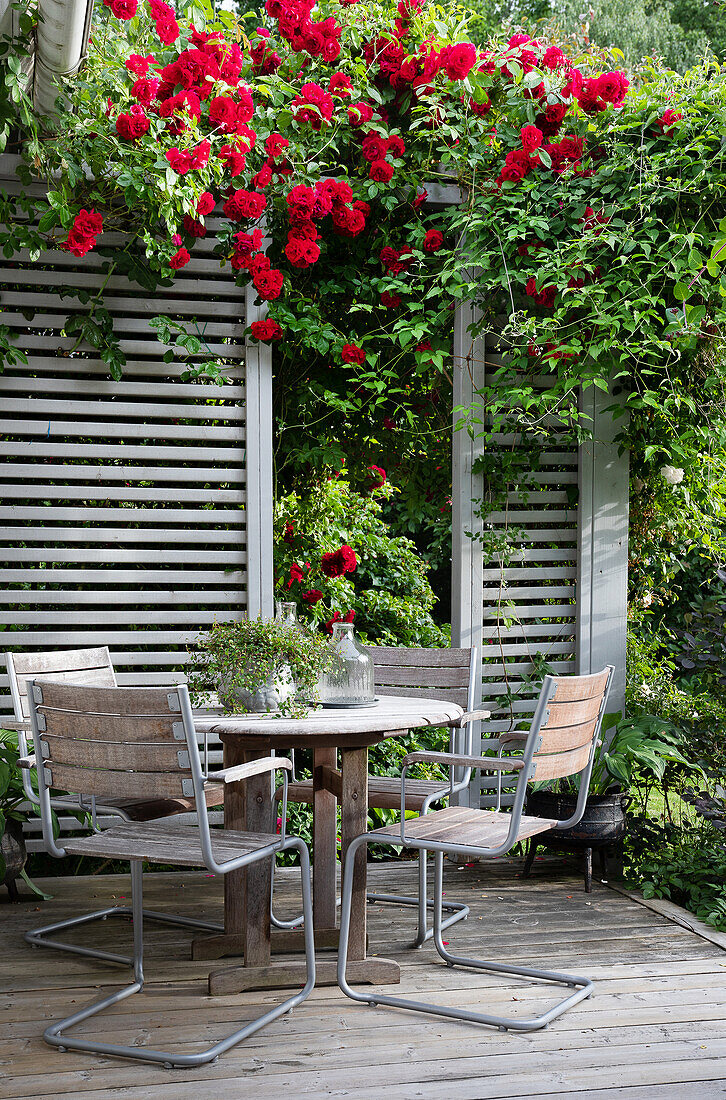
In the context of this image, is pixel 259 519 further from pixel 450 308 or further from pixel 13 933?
pixel 13 933

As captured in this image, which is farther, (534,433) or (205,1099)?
(534,433)

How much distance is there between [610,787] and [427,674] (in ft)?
3.12

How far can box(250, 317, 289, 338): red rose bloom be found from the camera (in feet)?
14.5

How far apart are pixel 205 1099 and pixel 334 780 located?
1.09 metres

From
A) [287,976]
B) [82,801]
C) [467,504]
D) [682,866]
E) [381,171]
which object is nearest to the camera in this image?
[287,976]

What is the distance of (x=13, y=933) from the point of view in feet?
11.9

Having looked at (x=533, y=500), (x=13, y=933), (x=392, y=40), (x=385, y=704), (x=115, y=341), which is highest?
(x=392, y=40)

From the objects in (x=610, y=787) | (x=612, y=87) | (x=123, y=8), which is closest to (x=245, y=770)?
(x=610, y=787)

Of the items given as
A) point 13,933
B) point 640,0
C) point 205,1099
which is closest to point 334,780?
point 205,1099

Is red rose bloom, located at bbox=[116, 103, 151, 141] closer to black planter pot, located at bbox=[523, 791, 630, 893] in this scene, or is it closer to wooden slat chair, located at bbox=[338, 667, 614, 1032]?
wooden slat chair, located at bbox=[338, 667, 614, 1032]

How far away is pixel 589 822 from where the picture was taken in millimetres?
4211

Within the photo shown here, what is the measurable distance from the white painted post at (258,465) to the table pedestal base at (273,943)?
4.96ft

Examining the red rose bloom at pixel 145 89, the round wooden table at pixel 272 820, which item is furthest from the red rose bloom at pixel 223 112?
the round wooden table at pixel 272 820

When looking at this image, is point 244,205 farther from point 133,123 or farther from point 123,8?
point 123,8
